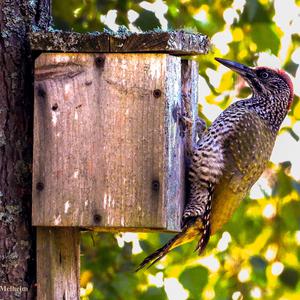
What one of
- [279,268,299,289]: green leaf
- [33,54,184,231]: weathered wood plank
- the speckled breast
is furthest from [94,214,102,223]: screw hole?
[279,268,299,289]: green leaf

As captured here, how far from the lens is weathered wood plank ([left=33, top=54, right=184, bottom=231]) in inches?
155

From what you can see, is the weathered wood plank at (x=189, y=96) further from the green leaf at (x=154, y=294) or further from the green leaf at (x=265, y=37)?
the green leaf at (x=154, y=294)

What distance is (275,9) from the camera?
20.3 ft

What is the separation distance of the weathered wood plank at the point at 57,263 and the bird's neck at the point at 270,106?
1.23 m

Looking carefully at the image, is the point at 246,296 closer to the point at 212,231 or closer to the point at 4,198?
the point at 212,231

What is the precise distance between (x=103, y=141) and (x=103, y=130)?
4 cm

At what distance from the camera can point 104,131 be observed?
3.96m

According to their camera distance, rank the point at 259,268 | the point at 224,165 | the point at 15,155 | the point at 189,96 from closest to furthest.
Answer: the point at 15,155, the point at 189,96, the point at 224,165, the point at 259,268

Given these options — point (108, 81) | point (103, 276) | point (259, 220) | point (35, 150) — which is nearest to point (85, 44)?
point (108, 81)

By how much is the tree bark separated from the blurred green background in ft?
3.81

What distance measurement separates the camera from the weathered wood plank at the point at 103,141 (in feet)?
12.9

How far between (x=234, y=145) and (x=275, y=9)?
1.69m

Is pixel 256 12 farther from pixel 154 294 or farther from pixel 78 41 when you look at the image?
pixel 78 41

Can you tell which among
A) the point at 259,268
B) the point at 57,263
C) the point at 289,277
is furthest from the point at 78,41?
the point at 289,277
